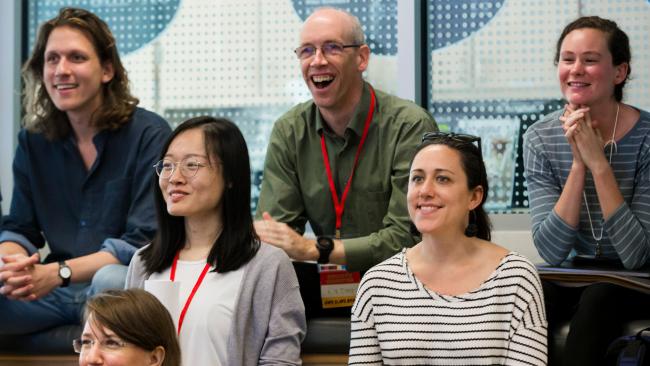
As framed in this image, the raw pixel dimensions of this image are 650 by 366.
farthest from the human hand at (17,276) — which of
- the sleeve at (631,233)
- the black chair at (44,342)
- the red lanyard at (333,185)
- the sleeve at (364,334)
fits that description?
the sleeve at (631,233)

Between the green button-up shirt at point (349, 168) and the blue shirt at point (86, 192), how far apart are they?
0.44 metres

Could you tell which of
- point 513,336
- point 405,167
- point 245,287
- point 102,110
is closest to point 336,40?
point 405,167

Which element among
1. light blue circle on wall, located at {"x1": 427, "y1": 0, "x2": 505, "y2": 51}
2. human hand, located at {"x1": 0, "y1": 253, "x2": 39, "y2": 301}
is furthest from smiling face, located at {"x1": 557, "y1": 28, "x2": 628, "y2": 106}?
human hand, located at {"x1": 0, "y1": 253, "x2": 39, "y2": 301}

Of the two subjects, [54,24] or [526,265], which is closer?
[526,265]

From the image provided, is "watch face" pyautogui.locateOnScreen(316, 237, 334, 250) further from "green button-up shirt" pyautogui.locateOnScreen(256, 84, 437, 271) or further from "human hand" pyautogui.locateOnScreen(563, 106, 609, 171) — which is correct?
"human hand" pyautogui.locateOnScreen(563, 106, 609, 171)

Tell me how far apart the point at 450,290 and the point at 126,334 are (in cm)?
86

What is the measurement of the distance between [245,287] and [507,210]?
2.05 m

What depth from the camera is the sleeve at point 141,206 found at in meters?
3.52

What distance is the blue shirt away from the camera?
3639 millimetres

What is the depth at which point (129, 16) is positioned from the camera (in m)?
5.12

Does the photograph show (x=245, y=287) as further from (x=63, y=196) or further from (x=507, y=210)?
(x=507, y=210)

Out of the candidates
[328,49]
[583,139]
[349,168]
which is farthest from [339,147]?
[583,139]

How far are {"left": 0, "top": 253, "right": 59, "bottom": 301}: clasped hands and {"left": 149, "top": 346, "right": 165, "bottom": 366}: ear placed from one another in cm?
121

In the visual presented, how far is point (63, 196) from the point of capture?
3.80 metres
